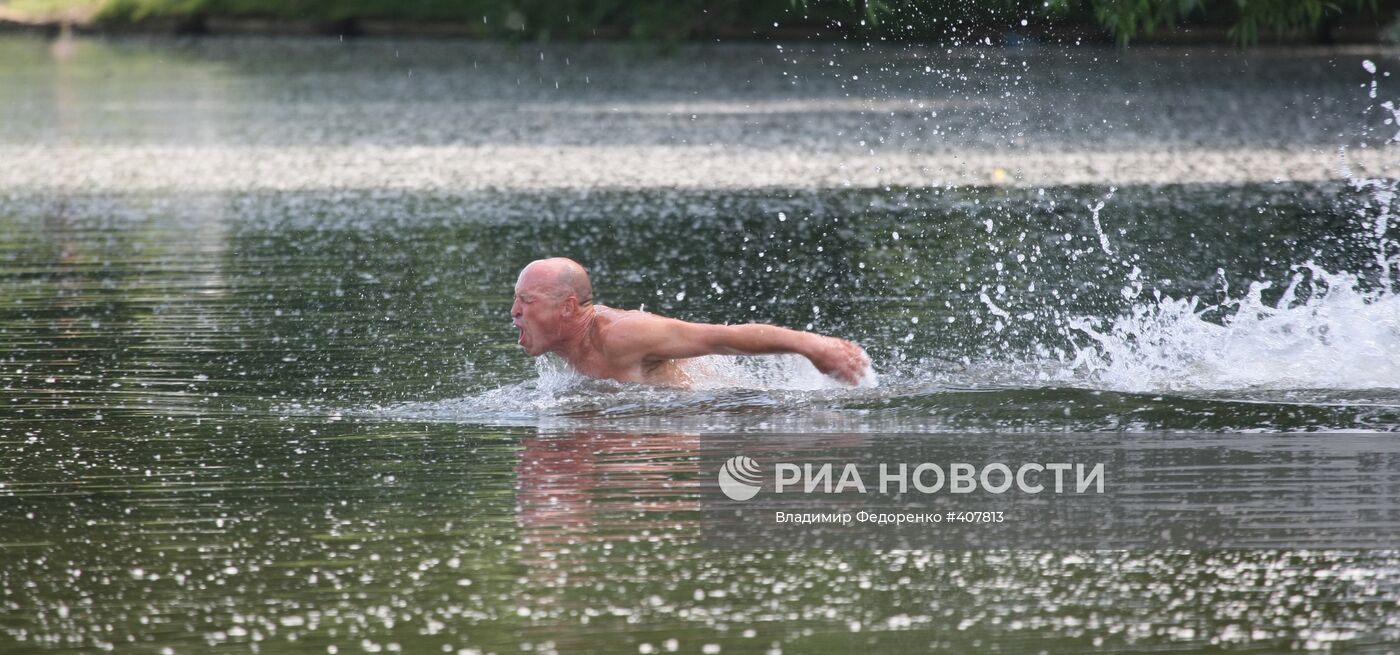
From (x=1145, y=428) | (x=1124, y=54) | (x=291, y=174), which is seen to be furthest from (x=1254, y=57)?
(x=1145, y=428)

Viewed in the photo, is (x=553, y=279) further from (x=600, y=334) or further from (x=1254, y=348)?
(x=1254, y=348)

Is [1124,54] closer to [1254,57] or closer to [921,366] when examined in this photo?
[1254,57]

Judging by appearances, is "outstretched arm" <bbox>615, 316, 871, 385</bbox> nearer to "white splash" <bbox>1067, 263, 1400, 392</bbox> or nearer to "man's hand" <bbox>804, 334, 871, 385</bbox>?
"man's hand" <bbox>804, 334, 871, 385</bbox>

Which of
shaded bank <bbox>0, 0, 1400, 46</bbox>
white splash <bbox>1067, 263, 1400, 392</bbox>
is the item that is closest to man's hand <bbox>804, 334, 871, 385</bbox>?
white splash <bbox>1067, 263, 1400, 392</bbox>

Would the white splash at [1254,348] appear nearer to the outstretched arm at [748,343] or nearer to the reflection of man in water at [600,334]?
the outstretched arm at [748,343]

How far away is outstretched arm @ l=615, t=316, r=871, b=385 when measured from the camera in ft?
24.2

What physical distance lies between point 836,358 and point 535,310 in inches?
53.1

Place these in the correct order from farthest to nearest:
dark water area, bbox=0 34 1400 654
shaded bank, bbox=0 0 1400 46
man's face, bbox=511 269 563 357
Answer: shaded bank, bbox=0 0 1400 46, man's face, bbox=511 269 563 357, dark water area, bbox=0 34 1400 654

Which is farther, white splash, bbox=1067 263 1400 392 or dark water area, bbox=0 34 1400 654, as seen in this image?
white splash, bbox=1067 263 1400 392

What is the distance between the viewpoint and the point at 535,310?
7867 millimetres

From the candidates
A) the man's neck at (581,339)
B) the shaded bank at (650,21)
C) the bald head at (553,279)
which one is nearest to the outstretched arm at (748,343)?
the man's neck at (581,339)

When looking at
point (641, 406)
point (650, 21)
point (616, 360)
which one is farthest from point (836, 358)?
point (650, 21)

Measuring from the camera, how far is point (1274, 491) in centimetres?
622

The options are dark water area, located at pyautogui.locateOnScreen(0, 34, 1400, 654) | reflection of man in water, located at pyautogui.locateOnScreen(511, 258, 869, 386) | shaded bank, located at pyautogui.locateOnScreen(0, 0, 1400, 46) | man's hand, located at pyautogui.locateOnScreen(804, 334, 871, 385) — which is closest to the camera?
dark water area, located at pyautogui.locateOnScreen(0, 34, 1400, 654)
